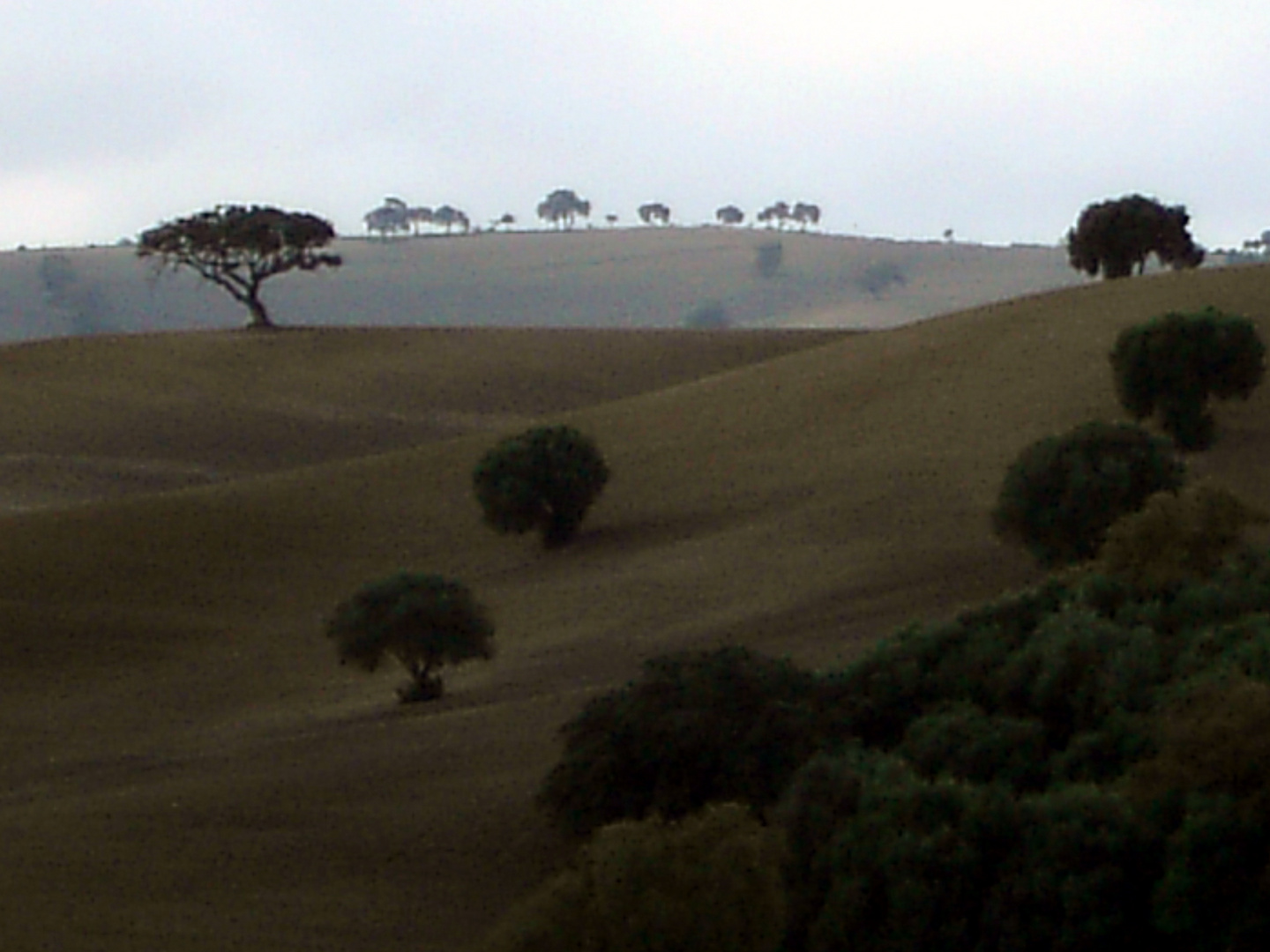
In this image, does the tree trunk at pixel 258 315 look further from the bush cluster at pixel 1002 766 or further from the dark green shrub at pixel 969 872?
the dark green shrub at pixel 969 872

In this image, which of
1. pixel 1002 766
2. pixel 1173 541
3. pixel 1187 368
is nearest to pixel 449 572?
pixel 1187 368

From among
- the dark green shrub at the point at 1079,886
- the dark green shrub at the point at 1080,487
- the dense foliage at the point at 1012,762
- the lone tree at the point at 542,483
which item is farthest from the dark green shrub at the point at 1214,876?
the lone tree at the point at 542,483

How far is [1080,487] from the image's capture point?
3819cm

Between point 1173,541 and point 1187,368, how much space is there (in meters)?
20.3

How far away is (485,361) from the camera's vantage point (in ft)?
296

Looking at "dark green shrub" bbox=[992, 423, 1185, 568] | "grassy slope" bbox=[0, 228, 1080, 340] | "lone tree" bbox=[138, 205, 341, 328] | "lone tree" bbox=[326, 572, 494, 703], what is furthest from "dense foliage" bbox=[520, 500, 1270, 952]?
"grassy slope" bbox=[0, 228, 1080, 340]

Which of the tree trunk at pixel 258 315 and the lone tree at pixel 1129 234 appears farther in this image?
the tree trunk at pixel 258 315

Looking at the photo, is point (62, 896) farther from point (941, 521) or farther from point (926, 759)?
point (941, 521)

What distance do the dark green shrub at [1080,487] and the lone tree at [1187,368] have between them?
25.3ft

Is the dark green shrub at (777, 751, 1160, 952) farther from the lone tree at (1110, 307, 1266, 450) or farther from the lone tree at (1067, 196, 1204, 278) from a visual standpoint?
the lone tree at (1067, 196, 1204, 278)

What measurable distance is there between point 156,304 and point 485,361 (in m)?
95.6

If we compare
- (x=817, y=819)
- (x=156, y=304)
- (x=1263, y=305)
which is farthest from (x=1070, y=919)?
(x=156, y=304)

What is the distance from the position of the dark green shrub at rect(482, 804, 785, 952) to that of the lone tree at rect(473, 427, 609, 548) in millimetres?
34673

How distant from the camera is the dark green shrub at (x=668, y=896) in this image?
15.4m
